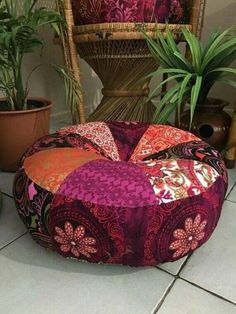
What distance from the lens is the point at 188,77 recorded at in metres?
0.86

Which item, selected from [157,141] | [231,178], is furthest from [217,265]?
[231,178]

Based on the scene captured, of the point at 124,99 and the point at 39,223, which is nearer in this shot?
the point at 39,223

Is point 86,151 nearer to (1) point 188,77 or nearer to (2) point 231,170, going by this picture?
(1) point 188,77

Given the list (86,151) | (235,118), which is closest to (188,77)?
(235,118)

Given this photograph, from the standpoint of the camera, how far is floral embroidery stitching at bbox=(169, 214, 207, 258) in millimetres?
547

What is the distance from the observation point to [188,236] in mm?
560

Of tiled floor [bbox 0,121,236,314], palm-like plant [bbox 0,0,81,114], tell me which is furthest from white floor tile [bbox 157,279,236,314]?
palm-like plant [bbox 0,0,81,114]

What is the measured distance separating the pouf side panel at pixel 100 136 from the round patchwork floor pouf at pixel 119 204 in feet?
0.42

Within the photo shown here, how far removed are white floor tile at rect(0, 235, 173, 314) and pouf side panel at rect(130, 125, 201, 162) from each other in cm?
29

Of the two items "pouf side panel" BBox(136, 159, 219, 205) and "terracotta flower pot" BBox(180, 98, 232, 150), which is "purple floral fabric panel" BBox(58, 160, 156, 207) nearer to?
"pouf side panel" BBox(136, 159, 219, 205)

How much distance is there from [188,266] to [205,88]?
606 mm

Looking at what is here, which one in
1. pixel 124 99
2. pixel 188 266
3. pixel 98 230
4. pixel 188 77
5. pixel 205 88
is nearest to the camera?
pixel 98 230

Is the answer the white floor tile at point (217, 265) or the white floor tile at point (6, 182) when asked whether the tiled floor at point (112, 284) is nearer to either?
the white floor tile at point (217, 265)

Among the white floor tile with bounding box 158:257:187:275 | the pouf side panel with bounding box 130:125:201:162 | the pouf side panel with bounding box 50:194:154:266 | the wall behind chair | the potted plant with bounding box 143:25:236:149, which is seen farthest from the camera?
the wall behind chair
